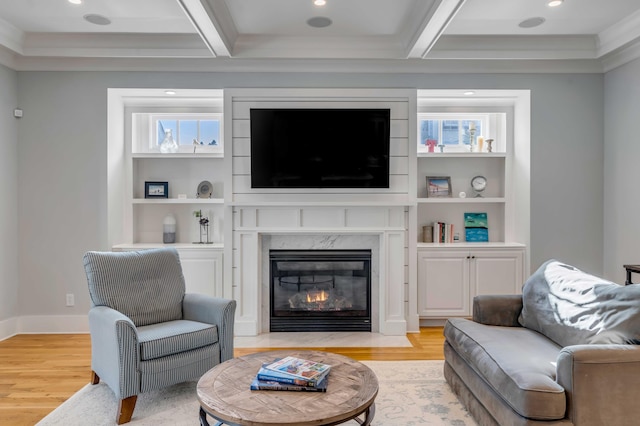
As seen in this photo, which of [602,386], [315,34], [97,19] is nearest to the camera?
[602,386]

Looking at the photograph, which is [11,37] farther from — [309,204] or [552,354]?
[552,354]

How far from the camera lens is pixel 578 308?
7.73 ft

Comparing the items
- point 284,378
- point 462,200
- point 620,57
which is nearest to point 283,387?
point 284,378

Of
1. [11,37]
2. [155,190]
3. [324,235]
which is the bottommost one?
[324,235]

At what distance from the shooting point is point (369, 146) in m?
4.25

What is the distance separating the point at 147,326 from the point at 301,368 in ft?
4.51

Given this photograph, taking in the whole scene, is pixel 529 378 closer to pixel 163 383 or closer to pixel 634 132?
pixel 163 383

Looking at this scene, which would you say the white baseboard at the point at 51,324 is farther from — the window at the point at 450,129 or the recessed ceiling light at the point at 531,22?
the recessed ceiling light at the point at 531,22

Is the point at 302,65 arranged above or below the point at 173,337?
above

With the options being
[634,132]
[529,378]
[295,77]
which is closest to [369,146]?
[295,77]

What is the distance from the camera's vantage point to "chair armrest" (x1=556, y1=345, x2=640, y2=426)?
6.00ft

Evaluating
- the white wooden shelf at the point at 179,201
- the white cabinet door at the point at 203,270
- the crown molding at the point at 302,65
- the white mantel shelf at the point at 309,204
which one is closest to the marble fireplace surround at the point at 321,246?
the white mantel shelf at the point at 309,204

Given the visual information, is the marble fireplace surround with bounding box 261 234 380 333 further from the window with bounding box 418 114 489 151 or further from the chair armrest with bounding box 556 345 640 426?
the chair armrest with bounding box 556 345 640 426

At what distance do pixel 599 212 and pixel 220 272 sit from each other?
391 cm
